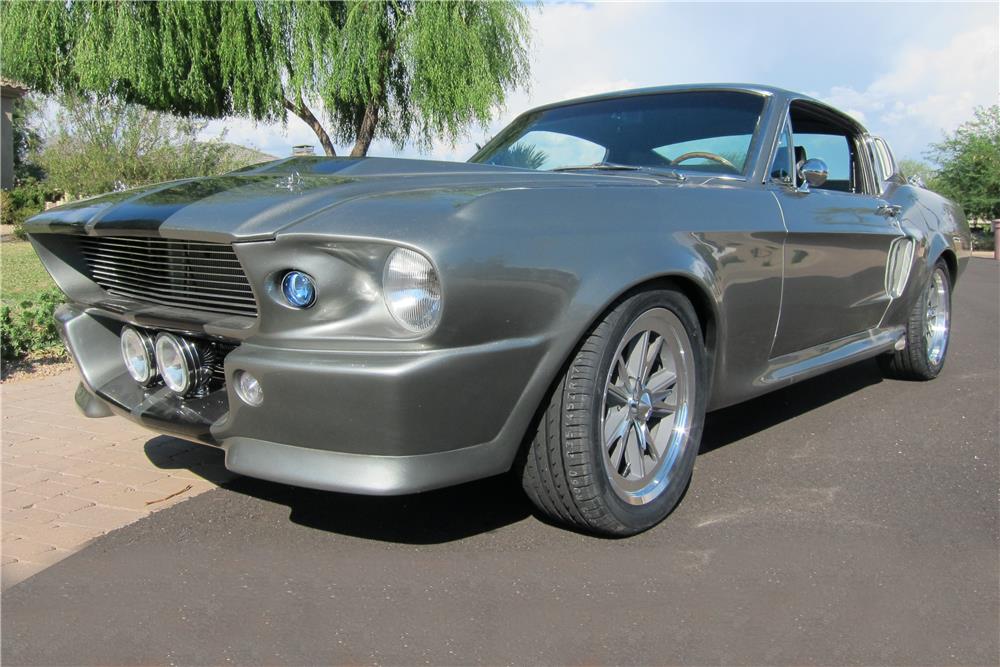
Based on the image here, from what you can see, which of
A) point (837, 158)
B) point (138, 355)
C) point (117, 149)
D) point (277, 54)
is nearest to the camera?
point (138, 355)

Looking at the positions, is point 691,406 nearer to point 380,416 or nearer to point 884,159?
point 380,416

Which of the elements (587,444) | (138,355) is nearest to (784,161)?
(587,444)

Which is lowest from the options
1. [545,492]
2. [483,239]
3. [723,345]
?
[545,492]

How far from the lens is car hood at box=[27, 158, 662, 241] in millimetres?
2316

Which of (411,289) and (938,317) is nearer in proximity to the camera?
(411,289)

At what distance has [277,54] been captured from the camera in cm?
1238

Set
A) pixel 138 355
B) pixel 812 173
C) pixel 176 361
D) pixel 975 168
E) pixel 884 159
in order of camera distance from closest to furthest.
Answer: pixel 176 361 → pixel 138 355 → pixel 812 173 → pixel 884 159 → pixel 975 168

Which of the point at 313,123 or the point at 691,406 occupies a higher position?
the point at 313,123

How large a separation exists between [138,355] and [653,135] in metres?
2.25

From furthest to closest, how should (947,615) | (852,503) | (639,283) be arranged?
1. (852,503)
2. (639,283)
3. (947,615)

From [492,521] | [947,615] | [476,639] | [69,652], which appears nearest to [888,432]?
[947,615]

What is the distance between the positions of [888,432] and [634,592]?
2222mm

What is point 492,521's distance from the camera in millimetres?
2924

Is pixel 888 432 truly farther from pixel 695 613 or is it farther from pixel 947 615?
pixel 695 613
